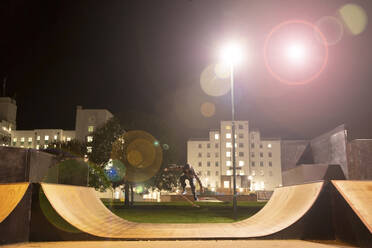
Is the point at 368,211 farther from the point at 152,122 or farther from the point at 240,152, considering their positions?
the point at 240,152

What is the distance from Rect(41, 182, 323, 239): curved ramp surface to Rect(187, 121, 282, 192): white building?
8885 cm

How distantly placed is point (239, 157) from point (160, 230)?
9254cm

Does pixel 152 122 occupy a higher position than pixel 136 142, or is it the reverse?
pixel 152 122

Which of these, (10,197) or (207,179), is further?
(207,179)

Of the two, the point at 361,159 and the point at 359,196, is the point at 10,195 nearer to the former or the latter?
the point at 359,196

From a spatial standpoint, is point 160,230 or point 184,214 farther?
point 184,214

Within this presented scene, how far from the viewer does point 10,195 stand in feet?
29.6

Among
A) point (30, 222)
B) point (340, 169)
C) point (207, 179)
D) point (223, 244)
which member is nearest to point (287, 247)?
point (223, 244)

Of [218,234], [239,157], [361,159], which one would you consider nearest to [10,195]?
[218,234]

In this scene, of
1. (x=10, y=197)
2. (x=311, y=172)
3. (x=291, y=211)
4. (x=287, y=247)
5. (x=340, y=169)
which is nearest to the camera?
(x=287, y=247)

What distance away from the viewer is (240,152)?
102 m

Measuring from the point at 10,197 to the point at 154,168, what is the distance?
23.3 m

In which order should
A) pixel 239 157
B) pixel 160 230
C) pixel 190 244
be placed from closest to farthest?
1. pixel 190 244
2. pixel 160 230
3. pixel 239 157

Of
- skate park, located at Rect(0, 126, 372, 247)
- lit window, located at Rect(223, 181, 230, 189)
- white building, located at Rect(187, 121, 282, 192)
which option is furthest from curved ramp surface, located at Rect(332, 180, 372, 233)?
white building, located at Rect(187, 121, 282, 192)
